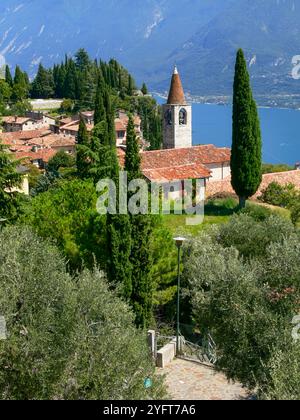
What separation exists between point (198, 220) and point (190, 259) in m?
9.79

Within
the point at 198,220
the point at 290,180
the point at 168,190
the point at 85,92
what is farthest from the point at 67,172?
the point at 85,92

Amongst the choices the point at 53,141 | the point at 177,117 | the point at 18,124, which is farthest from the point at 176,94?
the point at 18,124

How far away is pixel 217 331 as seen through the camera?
1181cm

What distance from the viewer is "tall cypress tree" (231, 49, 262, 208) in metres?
28.5

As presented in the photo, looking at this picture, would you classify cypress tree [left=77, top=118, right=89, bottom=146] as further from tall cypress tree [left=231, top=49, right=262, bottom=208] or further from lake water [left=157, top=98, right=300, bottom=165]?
lake water [left=157, top=98, right=300, bottom=165]

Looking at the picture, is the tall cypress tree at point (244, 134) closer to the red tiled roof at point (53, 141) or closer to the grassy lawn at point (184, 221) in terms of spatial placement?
the grassy lawn at point (184, 221)

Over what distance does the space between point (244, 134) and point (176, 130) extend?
20419 mm

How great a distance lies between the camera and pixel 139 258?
17016 millimetres

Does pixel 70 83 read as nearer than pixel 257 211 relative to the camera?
No

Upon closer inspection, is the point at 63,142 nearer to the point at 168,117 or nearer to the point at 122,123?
the point at 122,123

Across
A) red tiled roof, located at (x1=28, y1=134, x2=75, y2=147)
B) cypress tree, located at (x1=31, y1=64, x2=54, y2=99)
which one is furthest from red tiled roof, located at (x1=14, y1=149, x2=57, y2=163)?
cypress tree, located at (x1=31, y1=64, x2=54, y2=99)

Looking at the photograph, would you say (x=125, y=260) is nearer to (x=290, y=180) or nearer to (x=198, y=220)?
(x=198, y=220)

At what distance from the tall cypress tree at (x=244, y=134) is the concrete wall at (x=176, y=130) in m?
19.2

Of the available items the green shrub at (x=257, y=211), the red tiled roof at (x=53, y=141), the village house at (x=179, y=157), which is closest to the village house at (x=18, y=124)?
the red tiled roof at (x=53, y=141)
